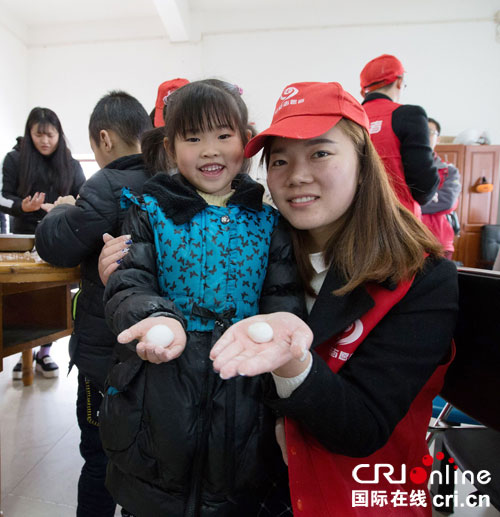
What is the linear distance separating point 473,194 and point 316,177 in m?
5.54

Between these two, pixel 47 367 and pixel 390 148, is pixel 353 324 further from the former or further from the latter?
pixel 47 367

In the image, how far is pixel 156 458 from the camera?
2.13 feet

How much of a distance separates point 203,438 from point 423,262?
1.78 feet

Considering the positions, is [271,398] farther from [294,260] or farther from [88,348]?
[88,348]

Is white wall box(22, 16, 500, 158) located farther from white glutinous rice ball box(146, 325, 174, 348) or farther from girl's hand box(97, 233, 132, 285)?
white glutinous rice ball box(146, 325, 174, 348)

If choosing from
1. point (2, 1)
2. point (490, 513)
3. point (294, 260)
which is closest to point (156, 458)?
point (294, 260)

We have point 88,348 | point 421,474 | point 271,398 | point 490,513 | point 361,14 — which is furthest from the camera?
point 361,14

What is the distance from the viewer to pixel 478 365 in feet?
2.61

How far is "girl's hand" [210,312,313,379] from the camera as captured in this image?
1.56 ft

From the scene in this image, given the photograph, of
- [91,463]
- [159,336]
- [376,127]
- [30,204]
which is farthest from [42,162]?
[159,336]

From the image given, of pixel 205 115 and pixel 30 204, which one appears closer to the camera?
pixel 205 115

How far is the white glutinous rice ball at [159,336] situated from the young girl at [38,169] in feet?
6.95

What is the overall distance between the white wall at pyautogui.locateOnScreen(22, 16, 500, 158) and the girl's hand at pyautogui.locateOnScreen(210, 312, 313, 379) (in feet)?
16.2

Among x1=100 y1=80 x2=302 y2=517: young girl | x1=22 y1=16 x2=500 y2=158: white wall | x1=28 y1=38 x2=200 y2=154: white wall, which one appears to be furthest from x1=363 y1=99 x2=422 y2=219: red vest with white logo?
x1=28 y1=38 x2=200 y2=154: white wall
